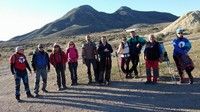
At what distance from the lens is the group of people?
65.8 ft

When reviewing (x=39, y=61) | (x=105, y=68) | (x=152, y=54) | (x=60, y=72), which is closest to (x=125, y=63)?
(x=105, y=68)

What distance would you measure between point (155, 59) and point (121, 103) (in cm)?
326

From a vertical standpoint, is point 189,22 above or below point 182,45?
above

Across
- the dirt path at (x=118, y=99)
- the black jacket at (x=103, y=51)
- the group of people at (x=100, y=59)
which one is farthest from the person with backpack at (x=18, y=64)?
the black jacket at (x=103, y=51)

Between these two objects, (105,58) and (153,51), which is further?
(105,58)

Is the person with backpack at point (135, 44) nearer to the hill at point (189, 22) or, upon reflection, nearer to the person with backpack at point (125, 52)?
the person with backpack at point (125, 52)

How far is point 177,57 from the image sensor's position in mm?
20281

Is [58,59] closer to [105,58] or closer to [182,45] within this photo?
[105,58]

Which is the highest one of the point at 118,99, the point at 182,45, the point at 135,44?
the point at 135,44

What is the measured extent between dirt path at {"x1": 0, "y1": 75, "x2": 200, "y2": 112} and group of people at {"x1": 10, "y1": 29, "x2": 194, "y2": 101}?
0.55m

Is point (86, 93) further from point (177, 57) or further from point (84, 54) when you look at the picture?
point (177, 57)

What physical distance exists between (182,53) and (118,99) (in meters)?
3.27

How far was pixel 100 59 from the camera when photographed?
21.5m

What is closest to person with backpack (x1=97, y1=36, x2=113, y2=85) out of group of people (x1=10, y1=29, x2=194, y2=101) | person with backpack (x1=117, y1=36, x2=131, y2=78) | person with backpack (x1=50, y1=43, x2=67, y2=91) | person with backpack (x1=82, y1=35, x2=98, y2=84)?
group of people (x1=10, y1=29, x2=194, y2=101)
